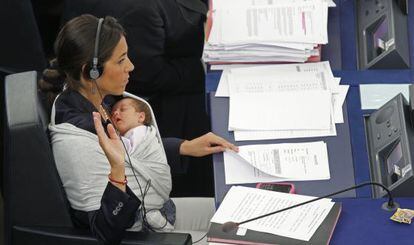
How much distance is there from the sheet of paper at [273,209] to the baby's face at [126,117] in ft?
1.29

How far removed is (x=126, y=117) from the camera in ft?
6.82

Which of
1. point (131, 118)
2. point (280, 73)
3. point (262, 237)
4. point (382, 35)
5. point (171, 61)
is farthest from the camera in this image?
point (171, 61)

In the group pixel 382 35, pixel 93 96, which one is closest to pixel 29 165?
pixel 93 96

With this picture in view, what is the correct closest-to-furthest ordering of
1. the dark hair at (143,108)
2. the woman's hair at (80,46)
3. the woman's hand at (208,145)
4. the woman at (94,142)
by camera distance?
the woman at (94,142) < the woman's hair at (80,46) < the woman's hand at (208,145) < the dark hair at (143,108)

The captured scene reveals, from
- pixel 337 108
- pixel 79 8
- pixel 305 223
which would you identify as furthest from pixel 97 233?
pixel 79 8

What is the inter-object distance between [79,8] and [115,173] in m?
0.93

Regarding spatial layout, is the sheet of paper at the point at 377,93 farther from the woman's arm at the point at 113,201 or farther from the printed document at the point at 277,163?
the woman's arm at the point at 113,201

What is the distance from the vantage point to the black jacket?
1.72 m

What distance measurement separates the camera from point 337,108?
6.88 feet

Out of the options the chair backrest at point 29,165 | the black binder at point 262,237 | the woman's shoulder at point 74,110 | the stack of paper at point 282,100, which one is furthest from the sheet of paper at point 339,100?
the chair backrest at point 29,165

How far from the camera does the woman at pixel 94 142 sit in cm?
174

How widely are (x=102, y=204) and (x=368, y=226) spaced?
0.62m

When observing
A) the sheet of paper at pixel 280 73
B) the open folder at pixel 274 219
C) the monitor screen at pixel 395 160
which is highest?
the sheet of paper at pixel 280 73

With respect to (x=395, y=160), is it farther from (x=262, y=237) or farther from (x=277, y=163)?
(x=262, y=237)
